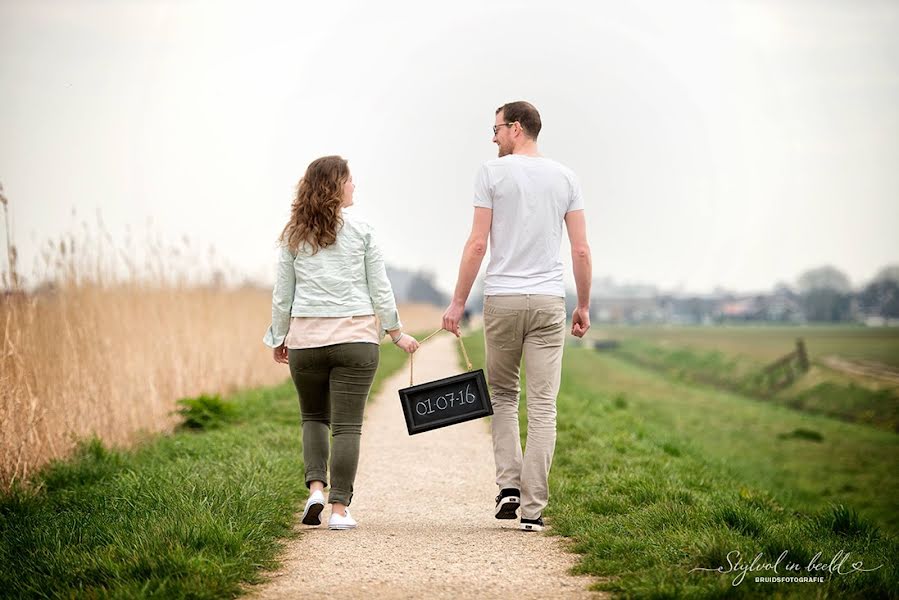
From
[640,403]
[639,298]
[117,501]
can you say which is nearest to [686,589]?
[117,501]

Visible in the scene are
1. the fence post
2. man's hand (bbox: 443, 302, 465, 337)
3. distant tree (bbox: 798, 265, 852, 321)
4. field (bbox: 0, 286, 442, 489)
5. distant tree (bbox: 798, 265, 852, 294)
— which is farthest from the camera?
distant tree (bbox: 798, 265, 852, 294)

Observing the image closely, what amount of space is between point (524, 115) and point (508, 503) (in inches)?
90.6

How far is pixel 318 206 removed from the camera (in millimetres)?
5332

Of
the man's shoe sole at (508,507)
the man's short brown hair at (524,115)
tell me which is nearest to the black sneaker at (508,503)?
the man's shoe sole at (508,507)

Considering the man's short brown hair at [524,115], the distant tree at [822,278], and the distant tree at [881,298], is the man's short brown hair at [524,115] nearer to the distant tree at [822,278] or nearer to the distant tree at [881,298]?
the distant tree at [881,298]

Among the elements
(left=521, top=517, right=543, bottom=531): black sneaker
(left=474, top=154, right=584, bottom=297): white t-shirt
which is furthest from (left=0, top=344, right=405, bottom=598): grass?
(left=474, top=154, right=584, bottom=297): white t-shirt

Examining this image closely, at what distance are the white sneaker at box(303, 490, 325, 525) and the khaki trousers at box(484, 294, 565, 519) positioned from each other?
1.11m

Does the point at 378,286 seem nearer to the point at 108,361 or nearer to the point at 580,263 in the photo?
the point at 580,263

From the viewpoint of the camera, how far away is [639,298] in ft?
634

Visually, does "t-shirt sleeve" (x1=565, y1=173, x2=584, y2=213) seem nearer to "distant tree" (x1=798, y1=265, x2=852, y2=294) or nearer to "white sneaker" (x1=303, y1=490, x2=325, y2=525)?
"white sneaker" (x1=303, y1=490, x2=325, y2=525)

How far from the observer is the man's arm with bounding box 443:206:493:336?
210 inches

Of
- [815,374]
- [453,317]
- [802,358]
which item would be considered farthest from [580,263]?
[802,358]

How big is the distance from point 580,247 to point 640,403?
60.1 ft

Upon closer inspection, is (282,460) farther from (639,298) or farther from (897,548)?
(639,298)
